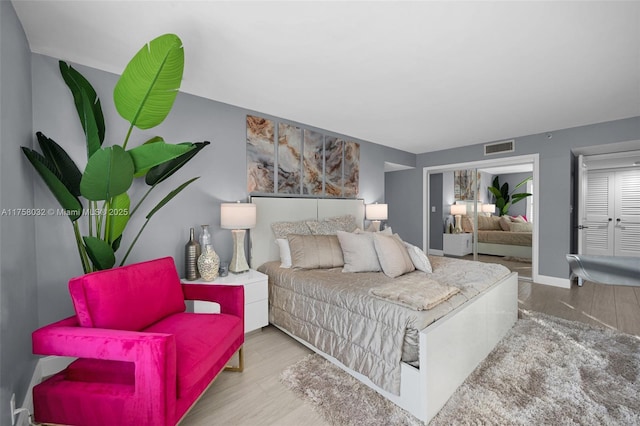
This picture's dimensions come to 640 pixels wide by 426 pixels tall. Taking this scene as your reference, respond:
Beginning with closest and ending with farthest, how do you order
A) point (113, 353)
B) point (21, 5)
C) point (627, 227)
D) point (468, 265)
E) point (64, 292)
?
1. point (113, 353)
2. point (21, 5)
3. point (64, 292)
4. point (468, 265)
5. point (627, 227)

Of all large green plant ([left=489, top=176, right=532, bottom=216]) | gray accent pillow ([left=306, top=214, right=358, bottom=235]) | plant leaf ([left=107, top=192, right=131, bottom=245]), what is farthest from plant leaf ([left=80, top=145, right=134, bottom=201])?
large green plant ([left=489, top=176, right=532, bottom=216])

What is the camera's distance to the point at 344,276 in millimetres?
2443

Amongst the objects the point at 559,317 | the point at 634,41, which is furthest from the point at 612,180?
the point at 634,41

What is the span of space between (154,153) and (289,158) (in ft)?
6.49

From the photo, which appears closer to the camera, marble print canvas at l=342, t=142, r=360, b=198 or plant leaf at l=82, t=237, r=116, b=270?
plant leaf at l=82, t=237, r=116, b=270

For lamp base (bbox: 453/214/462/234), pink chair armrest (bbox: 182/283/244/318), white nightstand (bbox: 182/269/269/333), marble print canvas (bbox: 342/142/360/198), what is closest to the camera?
pink chair armrest (bbox: 182/283/244/318)

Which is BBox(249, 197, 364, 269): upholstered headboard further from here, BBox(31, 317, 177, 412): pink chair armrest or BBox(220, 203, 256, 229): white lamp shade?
BBox(31, 317, 177, 412): pink chair armrest

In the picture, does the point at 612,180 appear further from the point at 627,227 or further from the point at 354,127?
the point at 354,127

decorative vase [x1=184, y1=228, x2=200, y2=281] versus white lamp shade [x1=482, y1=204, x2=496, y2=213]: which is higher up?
white lamp shade [x1=482, y1=204, x2=496, y2=213]

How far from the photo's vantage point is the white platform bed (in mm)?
1529

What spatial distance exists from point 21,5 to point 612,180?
773 cm

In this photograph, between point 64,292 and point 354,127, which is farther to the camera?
point 354,127

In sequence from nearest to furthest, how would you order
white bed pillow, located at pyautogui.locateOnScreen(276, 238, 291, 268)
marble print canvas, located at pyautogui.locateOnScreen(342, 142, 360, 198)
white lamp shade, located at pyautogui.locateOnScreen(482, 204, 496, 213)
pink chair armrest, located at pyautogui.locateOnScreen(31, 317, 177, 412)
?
pink chair armrest, located at pyautogui.locateOnScreen(31, 317, 177, 412) < white bed pillow, located at pyautogui.locateOnScreen(276, 238, 291, 268) < marble print canvas, located at pyautogui.locateOnScreen(342, 142, 360, 198) < white lamp shade, located at pyautogui.locateOnScreen(482, 204, 496, 213)

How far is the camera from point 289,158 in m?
3.53
